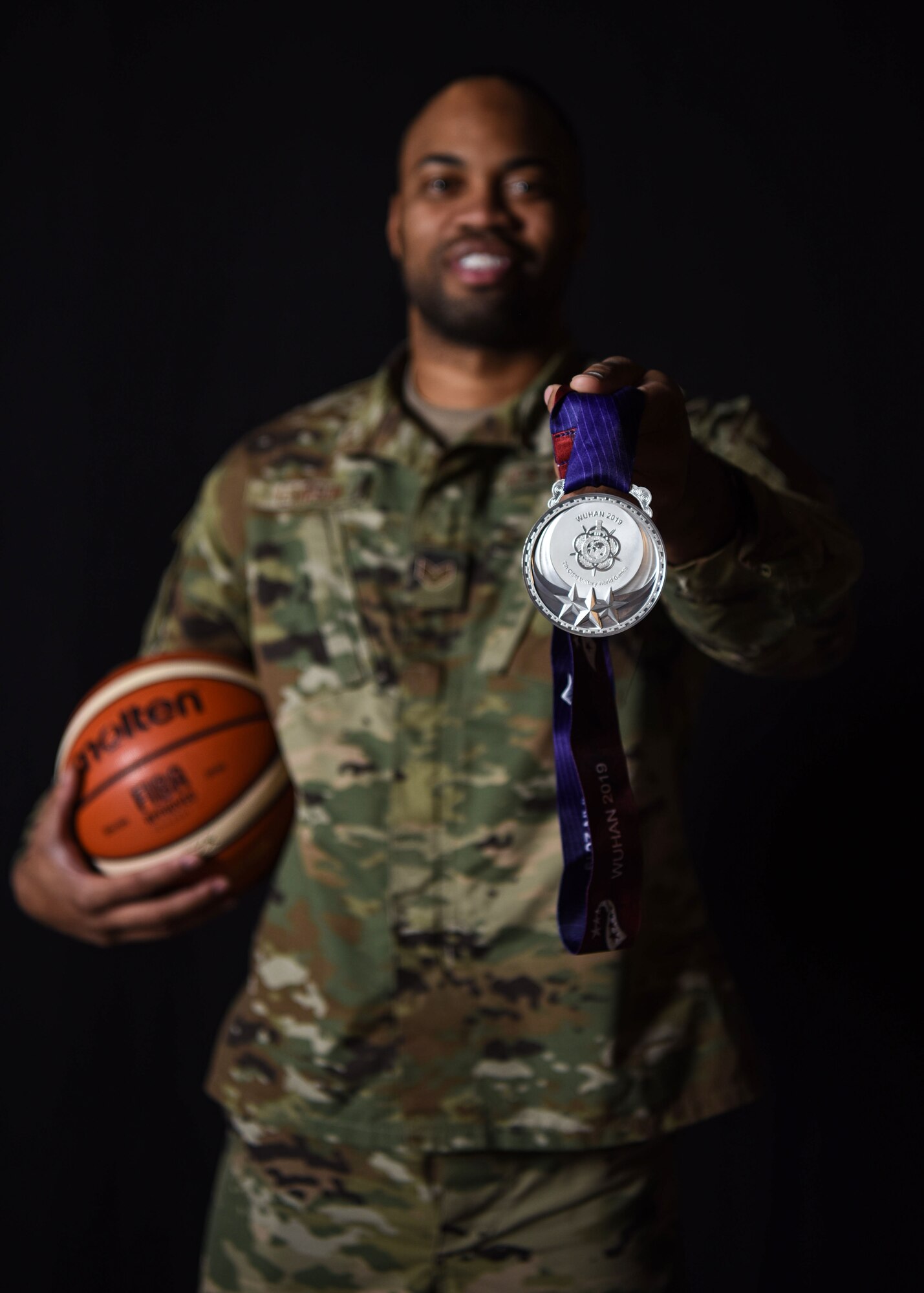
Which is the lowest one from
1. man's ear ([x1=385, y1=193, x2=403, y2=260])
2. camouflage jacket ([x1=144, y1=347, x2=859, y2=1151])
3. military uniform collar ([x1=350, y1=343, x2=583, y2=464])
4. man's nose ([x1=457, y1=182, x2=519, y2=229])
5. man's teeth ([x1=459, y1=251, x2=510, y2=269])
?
camouflage jacket ([x1=144, y1=347, x2=859, y2=1151])

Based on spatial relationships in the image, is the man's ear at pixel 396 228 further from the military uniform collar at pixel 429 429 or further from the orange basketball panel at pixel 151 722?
the orange basketball panel at pixel 151 722

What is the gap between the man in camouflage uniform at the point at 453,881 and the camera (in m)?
1.41

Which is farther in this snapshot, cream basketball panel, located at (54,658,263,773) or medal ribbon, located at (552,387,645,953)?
cream basketball panel, located at (54,658,263,773)

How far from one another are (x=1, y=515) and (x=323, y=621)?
85 cm

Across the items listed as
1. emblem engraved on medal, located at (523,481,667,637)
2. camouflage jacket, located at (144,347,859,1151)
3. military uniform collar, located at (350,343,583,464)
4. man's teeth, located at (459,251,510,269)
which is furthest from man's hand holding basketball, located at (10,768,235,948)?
emblem engraved on medal, located at (523,481,667,637)

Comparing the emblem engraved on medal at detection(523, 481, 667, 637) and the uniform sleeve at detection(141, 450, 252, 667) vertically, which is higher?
the uniform sleeve at detection(141, 450, 252, 667)

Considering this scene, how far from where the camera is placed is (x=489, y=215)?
1515mm

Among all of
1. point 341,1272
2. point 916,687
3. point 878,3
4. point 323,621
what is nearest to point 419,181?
point 323,621

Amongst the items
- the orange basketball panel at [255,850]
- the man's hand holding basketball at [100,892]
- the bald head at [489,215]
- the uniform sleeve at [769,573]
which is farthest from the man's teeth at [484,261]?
the man's hand holding basketball at [100,892]

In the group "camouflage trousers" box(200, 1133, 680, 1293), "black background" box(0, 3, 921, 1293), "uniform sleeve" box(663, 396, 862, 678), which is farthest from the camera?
"black background" box(0, 3, 921, 1293)

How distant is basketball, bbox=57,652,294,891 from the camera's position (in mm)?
1481

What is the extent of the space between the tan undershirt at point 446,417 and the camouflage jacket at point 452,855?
5 cm

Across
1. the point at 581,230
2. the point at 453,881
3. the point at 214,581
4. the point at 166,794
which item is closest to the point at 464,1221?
the point at 453,881

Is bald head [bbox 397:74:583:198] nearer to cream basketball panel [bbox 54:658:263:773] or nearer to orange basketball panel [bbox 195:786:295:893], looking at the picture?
cream basketball panel [bbox 54:658:263:773]
